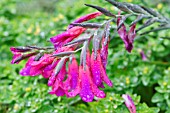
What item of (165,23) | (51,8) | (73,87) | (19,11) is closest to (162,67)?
(165,23)

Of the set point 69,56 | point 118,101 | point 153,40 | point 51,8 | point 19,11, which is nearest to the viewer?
point 69,56

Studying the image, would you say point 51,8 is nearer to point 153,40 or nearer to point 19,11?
point 19,11

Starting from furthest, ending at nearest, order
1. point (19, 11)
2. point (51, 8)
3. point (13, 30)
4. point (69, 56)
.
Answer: point (51, 8), point (19, 11), point (13, 30), point (69, 56)

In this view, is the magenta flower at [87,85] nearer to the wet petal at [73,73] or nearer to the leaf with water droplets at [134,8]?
the wet petal at [73,73]

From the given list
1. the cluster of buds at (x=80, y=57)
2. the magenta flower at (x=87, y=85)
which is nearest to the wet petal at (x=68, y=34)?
the cluster of buds at (x=80, y=57)

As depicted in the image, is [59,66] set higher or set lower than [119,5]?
lower

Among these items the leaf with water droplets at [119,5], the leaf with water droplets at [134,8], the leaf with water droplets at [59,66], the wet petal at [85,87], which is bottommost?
the wet petal at [85,87]

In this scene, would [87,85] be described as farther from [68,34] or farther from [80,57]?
[68,34]

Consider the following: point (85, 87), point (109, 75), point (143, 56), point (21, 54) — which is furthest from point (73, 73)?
point (143, 56)
